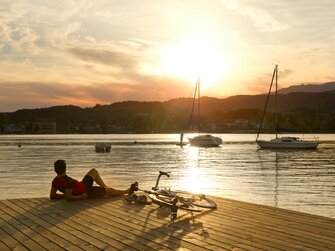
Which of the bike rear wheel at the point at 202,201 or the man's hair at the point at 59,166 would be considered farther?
the man's hair at the point at 59,166

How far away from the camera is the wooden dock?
8266mm

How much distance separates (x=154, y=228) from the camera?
9695 millimetres

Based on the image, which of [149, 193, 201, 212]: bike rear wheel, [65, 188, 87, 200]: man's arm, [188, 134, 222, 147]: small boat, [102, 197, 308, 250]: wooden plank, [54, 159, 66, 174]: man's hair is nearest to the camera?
[102, 197, 308, 250]: wooden plank

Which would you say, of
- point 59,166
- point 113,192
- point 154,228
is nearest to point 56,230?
point 154,228

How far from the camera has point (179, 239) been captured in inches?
340

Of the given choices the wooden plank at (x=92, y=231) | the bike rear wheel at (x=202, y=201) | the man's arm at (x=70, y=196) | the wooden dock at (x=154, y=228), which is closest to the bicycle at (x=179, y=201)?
the bike rear wheel at (x=202, y=201)

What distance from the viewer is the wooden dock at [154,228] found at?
8.27m

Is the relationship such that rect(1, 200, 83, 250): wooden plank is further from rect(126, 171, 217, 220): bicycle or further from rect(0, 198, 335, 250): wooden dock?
rect(126, 171, 217, 220): bicycle

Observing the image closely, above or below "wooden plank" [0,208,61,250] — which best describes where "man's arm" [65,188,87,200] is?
above

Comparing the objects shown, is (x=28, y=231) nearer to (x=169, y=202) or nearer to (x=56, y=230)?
(x=56, y=230)

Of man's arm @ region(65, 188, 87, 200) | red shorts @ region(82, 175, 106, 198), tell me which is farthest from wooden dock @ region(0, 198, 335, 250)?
red shorts @ region(82, 175, 106, 198)

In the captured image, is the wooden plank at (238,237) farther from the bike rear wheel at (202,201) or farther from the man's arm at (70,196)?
the man's arm at (70,196)

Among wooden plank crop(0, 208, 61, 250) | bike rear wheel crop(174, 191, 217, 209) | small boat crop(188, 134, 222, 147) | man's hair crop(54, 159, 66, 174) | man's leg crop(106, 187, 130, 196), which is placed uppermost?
man's hair crop(54, 159, 66, 174)

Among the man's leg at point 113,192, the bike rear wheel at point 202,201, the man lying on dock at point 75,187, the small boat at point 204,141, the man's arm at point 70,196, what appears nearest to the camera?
the bike rear wheel at point 202,201
